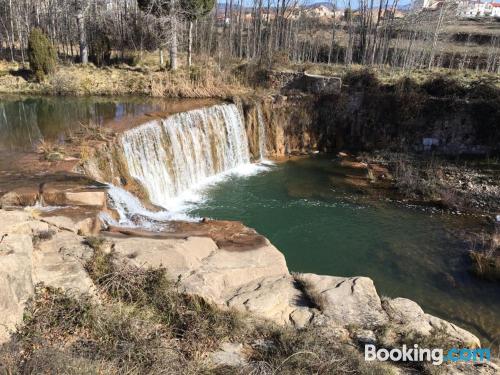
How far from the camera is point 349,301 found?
604 centimetres

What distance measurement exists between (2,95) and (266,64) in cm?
1180

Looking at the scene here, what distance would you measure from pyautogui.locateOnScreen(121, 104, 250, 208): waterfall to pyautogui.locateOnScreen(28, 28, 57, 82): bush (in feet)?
30.4

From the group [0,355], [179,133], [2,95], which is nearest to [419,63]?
[179,133]

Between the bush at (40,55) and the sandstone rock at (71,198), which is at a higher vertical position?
the bush at (40,55)

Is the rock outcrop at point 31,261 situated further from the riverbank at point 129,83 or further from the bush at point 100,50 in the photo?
the bush at point 100,50

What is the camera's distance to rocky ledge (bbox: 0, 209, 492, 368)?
5.07m

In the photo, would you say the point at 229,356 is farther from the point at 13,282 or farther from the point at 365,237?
the point at 365,237

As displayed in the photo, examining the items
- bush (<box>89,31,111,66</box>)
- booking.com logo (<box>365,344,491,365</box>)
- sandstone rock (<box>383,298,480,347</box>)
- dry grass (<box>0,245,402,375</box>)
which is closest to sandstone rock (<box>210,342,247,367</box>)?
dry grass (<box>0,245,402,375</box>)

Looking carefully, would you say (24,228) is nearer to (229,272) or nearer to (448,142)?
(229,272)

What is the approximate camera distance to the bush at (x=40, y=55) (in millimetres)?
19172

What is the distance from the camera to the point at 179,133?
13555 mm

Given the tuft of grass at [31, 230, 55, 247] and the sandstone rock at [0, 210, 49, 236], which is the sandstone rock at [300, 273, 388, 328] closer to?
the tuft of grass at [31, 230, 55, 247]

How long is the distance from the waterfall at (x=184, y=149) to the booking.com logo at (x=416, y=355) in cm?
768

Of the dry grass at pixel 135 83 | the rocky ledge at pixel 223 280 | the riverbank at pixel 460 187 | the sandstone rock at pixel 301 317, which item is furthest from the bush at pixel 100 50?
the sandstone rock at pixel 301 317
